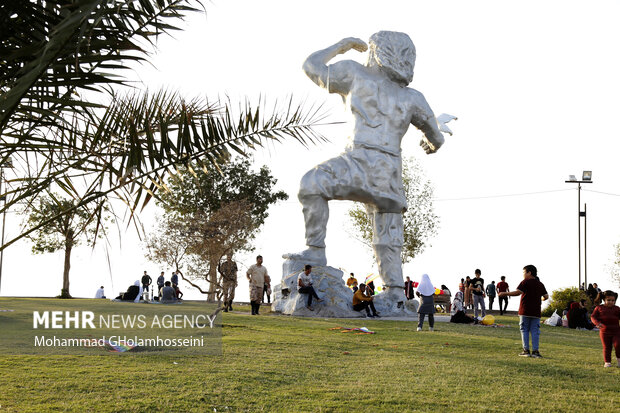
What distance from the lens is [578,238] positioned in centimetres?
2653

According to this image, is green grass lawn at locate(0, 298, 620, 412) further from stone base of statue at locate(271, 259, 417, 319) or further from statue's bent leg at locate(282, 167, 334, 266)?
statue's bent leg at locate(282, 167, 334, 266)

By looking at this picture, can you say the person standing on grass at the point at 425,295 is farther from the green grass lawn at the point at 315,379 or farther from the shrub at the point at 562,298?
the shrub at the point at 562,298

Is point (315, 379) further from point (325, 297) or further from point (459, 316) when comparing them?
point (459, 316)

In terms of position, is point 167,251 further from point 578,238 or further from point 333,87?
point 578,238

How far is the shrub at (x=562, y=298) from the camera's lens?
21083 mm

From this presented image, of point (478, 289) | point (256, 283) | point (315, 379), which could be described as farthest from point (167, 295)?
point (315, 379)

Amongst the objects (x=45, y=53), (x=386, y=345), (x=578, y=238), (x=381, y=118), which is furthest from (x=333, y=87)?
(x=578, y=238)

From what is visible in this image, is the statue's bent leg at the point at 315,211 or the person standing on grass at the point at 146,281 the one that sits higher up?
the statue's bent leg at the point at 315,211

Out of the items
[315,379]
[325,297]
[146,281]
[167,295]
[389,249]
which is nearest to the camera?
[315,379]

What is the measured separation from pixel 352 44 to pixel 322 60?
91cm

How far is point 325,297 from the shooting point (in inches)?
568

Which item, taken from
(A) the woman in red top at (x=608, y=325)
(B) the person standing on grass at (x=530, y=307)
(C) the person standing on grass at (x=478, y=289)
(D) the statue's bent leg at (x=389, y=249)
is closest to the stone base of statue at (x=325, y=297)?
(D) the statue's bent leg at (x=389, y=249)

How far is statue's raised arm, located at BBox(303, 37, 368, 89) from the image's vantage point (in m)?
14.7

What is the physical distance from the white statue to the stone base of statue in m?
0.29
